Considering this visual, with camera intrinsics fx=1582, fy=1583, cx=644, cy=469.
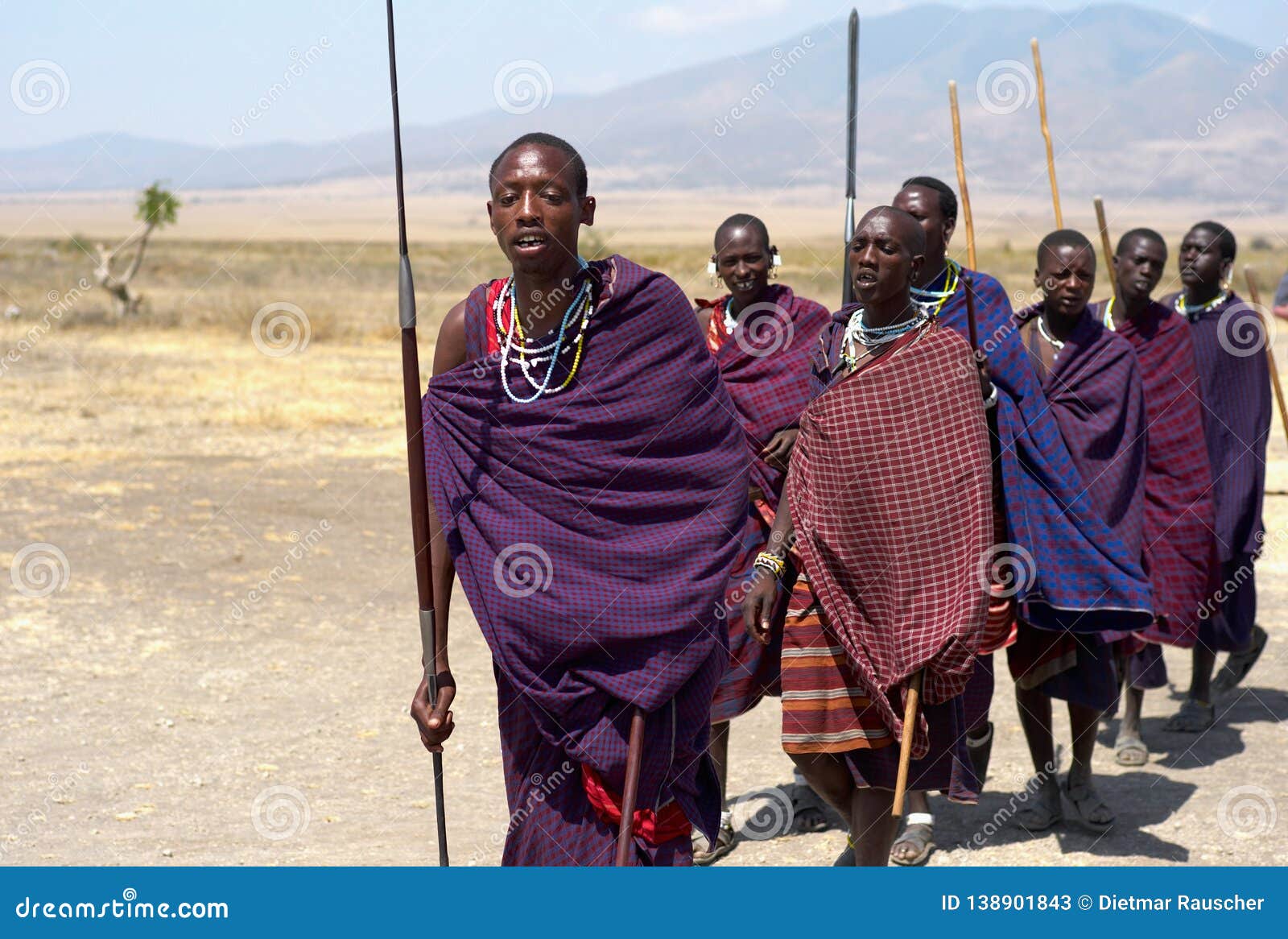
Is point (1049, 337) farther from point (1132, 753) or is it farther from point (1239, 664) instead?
point (1239, 664)

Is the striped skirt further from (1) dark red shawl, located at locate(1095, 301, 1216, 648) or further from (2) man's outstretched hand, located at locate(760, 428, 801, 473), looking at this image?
(1) dark red shawl, located at locate(1095, 301, 1216, 648)

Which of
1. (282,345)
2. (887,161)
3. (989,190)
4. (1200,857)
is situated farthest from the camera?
(887,161)

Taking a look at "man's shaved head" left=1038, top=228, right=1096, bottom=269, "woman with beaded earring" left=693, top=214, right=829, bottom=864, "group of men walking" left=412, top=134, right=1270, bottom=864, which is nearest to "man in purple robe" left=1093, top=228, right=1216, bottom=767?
"group of men walking" left=412, top=134, right=1270, bottom=864

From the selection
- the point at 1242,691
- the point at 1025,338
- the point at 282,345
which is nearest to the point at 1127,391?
the point at 1025,338

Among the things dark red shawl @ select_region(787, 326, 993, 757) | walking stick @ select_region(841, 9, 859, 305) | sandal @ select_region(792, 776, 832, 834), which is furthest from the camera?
sandal @ select_region(792, 776, 832, 834)

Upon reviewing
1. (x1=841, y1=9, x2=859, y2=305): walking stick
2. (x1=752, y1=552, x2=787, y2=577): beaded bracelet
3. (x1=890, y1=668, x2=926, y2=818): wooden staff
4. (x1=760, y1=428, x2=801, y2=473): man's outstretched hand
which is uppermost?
(x1=841, y1=9, x2=859, y2=305): walking stick

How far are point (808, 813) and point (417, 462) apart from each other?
2.69 metres

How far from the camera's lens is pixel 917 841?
530 cm

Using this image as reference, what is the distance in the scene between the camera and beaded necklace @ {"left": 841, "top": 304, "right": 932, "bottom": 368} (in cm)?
426

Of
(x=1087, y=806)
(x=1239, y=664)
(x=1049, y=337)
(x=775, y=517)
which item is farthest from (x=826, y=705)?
(x=1239, y=664)

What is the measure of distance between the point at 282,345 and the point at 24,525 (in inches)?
514

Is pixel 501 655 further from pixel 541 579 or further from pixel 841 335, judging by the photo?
pixel 841 335

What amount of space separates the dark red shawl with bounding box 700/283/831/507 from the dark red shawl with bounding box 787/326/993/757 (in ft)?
3.76

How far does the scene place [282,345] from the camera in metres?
23.3
